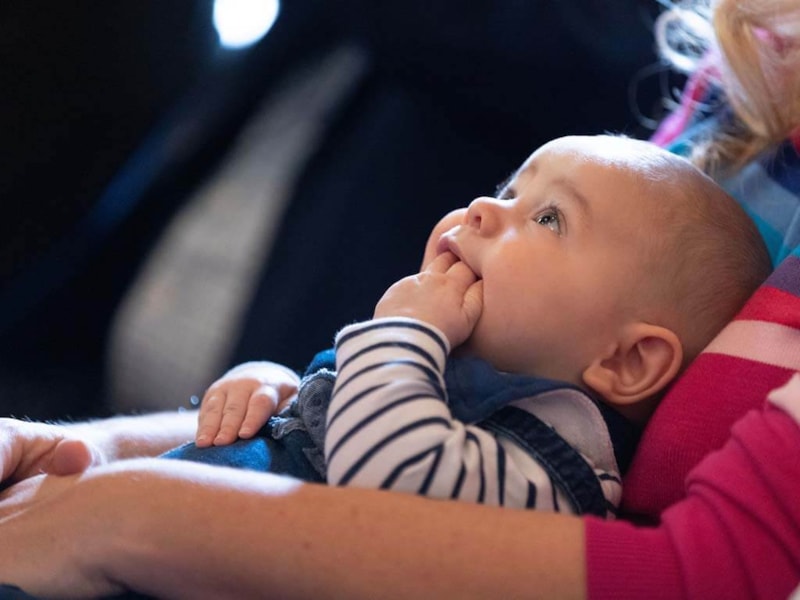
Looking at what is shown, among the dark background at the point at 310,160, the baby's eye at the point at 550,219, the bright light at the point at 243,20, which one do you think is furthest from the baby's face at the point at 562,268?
the bright light at the point at 243,20

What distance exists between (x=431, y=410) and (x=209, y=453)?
0.28 m

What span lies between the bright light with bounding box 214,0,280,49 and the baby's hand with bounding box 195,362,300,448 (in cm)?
83

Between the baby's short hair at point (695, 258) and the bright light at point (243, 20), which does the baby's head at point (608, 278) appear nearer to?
the baby's short hair at point (695, 258)

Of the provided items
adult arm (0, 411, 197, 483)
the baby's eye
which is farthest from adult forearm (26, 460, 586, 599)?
the baby's eye

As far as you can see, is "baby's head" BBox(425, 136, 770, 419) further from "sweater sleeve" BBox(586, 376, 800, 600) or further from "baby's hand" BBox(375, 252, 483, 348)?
"sweater sleeve" BBox(586, 376, 800, 600)

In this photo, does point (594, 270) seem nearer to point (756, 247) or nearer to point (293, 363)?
point (756, 247)

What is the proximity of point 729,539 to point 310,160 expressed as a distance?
129 centimetres

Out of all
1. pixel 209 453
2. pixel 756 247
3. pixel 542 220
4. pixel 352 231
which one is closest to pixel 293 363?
pixel 352 231

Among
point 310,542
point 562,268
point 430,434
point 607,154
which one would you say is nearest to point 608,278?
point 562,268

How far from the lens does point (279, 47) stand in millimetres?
1860

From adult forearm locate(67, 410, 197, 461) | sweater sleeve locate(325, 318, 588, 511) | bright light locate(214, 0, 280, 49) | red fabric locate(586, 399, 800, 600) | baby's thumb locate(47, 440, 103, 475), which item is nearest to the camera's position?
red fabric locate(586, 399, 800, 600)

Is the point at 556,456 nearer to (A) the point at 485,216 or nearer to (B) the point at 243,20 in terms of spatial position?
(A) the point at 485,216

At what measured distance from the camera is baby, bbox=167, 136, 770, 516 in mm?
812

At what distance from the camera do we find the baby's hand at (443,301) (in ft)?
2.89
